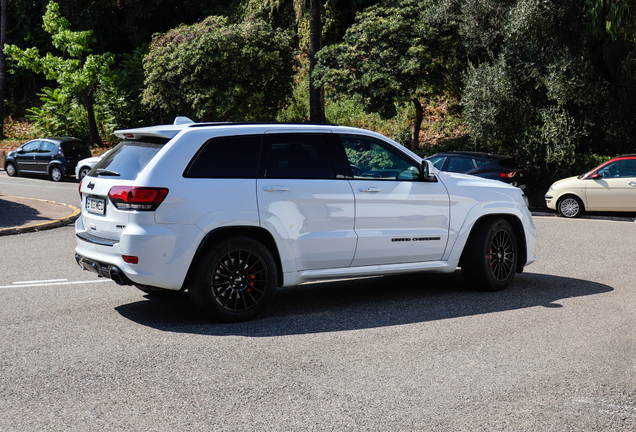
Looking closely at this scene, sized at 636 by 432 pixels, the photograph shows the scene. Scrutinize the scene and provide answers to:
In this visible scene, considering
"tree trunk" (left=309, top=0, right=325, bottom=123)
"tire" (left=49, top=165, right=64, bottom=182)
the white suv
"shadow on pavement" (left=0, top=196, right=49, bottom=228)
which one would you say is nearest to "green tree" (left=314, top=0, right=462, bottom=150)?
"tree trunk" (left=309, top=0, right=325, bottom=123)

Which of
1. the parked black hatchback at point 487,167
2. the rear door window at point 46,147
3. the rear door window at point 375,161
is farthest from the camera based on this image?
the rear door window at point 46,147

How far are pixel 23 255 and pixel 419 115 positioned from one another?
57.0 ft

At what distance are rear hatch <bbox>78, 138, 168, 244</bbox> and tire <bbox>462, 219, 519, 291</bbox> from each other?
11.9ft

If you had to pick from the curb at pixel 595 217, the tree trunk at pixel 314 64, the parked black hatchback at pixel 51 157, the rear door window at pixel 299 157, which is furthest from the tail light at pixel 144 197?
the parked black hatchback at pixel 51 157

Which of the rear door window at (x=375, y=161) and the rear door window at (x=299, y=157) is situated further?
the rear door window at (x=375, y=161)

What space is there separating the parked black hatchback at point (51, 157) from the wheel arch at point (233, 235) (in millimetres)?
21877

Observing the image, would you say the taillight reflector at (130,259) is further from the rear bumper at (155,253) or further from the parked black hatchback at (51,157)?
the parked black hatchback at (51,157)

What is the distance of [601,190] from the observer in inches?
672

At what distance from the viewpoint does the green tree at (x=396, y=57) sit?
2316 cm

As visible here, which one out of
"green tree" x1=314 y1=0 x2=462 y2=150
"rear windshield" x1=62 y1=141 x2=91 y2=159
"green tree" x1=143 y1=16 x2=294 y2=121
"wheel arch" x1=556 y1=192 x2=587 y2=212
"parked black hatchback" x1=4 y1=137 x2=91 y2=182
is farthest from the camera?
"green tree" x1=143 y1=16 x2=294 y2=121

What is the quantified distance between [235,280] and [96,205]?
58.8 inches

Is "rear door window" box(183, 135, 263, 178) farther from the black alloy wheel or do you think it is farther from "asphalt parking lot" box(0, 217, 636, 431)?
the black alloy wheel

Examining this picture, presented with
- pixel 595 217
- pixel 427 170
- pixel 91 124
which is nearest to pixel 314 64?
pixel 595 217

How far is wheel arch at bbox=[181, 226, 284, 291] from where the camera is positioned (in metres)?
6.12
